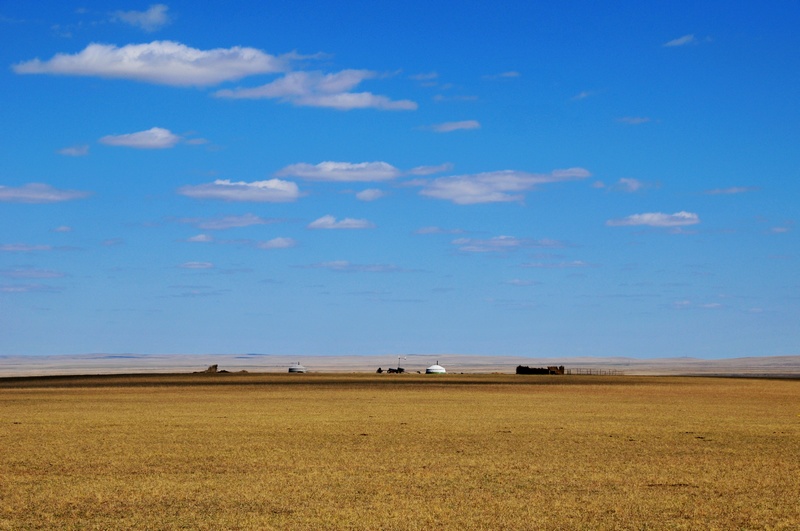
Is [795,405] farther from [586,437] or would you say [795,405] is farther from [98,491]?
[98,491]

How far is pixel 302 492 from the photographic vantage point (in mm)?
20266

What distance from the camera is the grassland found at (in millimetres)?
17766

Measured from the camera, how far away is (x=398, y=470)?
922 inches

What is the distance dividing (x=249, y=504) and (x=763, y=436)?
19544mm

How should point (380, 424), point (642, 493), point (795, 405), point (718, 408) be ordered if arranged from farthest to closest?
1. point (795, 405)
2. point (718, 408)
3. point (380, 424)
4. point (642, 493)

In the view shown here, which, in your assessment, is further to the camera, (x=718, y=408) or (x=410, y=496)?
(x=718, y=408)

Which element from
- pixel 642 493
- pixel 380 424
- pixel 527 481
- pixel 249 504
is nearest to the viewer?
pixel 249 504

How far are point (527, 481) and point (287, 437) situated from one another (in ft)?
37.7

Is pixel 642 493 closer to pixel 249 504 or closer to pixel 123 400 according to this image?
pixel 249 504

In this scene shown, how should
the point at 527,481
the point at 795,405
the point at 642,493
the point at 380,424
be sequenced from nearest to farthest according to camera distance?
the point at 642,493, the point at 527,481, the point at 380,424, the point at 795,405

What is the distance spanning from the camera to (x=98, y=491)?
67.1 ft

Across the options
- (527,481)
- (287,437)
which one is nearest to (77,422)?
(287,437)

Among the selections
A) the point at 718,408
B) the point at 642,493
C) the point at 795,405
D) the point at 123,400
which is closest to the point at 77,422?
the point at 123,400

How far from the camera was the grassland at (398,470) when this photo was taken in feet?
58.3
